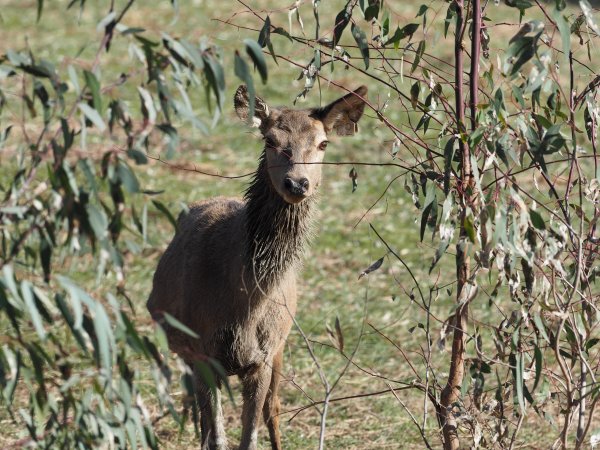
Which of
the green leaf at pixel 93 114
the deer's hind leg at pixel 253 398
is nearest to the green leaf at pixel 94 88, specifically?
the green leaf at pixel 93 114

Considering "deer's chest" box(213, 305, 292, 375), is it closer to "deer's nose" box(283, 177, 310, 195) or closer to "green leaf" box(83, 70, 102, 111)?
"deer's nose" box(283, 177, 310, 195)

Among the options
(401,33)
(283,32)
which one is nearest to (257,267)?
(283,32)

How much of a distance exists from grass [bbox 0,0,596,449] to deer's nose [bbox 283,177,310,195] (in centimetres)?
36

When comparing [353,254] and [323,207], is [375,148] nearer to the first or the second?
[323,207]

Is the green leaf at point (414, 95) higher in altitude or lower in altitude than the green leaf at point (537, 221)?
higher

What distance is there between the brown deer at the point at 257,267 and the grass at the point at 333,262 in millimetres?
291

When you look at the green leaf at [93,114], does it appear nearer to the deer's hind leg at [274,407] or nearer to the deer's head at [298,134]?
the deer's head at [298,134]

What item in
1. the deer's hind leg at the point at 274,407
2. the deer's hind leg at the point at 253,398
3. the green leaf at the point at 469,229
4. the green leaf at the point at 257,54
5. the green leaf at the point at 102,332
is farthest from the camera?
the deer's hind leg at the point at 274,407

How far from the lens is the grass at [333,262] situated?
21.7 feet

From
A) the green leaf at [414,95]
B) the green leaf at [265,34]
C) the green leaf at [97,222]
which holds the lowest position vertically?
the green leaf at [97,222]

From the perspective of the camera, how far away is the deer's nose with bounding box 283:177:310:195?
17.7ft

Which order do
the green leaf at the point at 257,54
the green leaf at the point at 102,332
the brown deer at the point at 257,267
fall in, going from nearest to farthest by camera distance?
the green leaf at the point at 102,332 < the green leaf at the point at 257,54 < the brown deer at the point at 257,267

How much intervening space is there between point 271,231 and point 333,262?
14.4ft

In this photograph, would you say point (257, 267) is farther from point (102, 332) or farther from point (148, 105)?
point (102, 332)
